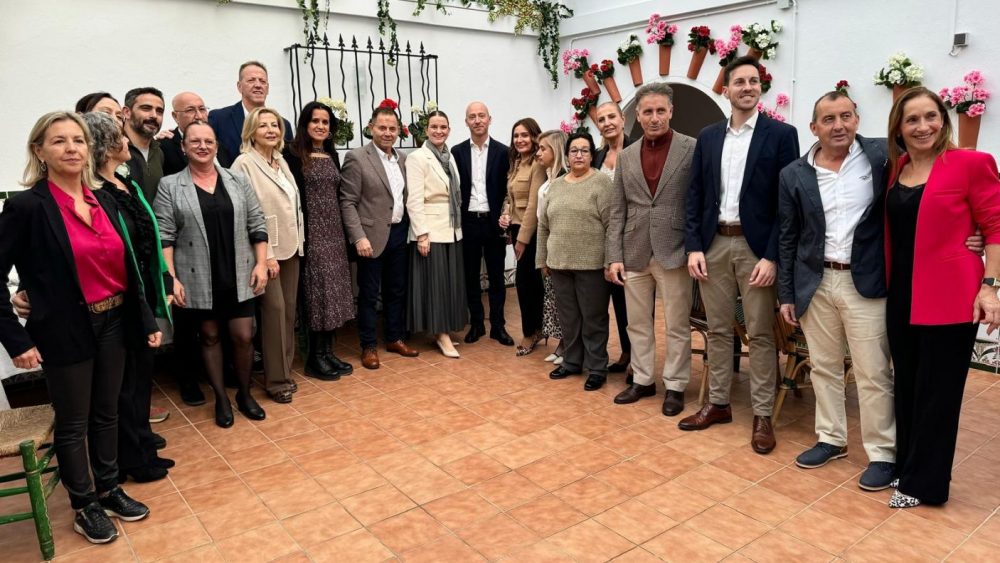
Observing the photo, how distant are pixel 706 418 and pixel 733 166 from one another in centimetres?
128

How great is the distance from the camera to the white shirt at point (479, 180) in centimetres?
514

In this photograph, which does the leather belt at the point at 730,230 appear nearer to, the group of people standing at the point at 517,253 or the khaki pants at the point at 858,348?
the group of people standing at the point at 517,253

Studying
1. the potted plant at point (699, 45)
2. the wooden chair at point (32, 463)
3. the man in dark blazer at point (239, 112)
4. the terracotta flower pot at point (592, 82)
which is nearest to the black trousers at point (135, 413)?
the wooden chair at point (32, 463)

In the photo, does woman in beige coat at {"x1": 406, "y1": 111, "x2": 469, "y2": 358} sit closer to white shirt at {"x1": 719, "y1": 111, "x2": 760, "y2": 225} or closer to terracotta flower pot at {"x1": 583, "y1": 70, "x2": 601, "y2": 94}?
white shirt at {"x1": 719, "y1": 111, "x2": 760, "y2": 225}

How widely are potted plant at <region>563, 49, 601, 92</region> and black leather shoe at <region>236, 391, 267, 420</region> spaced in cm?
477

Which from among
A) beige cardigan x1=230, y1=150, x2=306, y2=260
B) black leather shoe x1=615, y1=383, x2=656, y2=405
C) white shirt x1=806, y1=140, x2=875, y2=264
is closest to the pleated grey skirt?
beige cardigan x1=230, y1=150, x2=306, y2=260

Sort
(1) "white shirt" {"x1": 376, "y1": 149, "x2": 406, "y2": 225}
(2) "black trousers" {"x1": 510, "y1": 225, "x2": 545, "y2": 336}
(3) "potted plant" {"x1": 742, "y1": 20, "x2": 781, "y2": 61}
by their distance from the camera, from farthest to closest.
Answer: (3) "potted plant" {"x1": 742, "y1": 20, "x2": 781, "y2": 61} < (2) "black trousers" {"x1": 510, "y1": 225, "x2": 545, "y2": 336} < (1) "white shirt" {"x1": 376, "y1": 149, "x2": 406, "y2": 225}

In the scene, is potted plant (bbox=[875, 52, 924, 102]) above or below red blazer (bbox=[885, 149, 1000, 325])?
above

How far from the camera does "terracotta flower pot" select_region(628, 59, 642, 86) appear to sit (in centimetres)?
669

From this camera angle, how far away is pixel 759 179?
10.6 ft

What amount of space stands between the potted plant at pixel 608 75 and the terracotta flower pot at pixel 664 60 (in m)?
0.56

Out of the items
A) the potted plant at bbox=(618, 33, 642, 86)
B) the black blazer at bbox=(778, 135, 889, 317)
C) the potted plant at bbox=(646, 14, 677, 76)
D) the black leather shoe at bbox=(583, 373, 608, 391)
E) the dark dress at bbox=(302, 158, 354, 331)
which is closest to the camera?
the black blazer at bbox=(778, 135, 889, 317)

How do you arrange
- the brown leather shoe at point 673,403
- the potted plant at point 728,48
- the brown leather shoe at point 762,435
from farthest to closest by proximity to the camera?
the potted plant at point 728,48 → the brown leather shoe at point 673,403 → the brown leather shoe at point 762,435

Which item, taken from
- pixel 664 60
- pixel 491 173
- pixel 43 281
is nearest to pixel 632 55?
pixel 664 60
